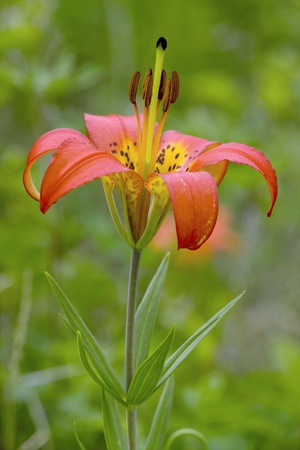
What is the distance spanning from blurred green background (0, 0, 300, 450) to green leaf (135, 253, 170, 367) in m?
0.24

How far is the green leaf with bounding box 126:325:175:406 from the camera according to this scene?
0.47 m

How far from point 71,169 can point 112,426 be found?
0.22 m

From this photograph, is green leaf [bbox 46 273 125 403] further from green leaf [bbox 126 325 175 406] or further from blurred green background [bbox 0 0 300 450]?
blurred green background [bbox 0 0 300 450]

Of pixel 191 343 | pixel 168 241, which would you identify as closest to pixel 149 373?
pixel 191 343

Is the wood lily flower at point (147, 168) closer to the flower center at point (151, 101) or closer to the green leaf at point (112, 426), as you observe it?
the flower center at point (151, 101)

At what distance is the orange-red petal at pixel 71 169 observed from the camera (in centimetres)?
41

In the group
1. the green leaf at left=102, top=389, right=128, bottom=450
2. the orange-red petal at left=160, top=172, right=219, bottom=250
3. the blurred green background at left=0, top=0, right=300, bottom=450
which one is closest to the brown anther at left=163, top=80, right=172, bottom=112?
the orange-red petal at left=160, top=172, right=219, bottom=250

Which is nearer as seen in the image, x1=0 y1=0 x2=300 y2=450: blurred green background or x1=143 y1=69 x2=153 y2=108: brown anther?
x1=143 y1=69 x2=153 y2=108: brown anther

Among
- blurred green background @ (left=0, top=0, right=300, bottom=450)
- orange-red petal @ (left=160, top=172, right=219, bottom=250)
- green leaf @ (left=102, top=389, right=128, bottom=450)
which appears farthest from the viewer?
blurred green background @ (left=0, top=0, right=300, bottom=450)

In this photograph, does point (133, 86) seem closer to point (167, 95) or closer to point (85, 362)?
point (167, 95)

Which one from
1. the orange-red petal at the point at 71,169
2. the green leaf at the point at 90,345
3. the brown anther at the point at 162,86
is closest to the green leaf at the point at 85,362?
the green leaf at the point at 90,345

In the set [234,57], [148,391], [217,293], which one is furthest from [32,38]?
[234,57]

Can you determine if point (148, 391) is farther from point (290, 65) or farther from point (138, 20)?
point (138, 20)

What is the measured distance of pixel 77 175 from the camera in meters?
0.42
